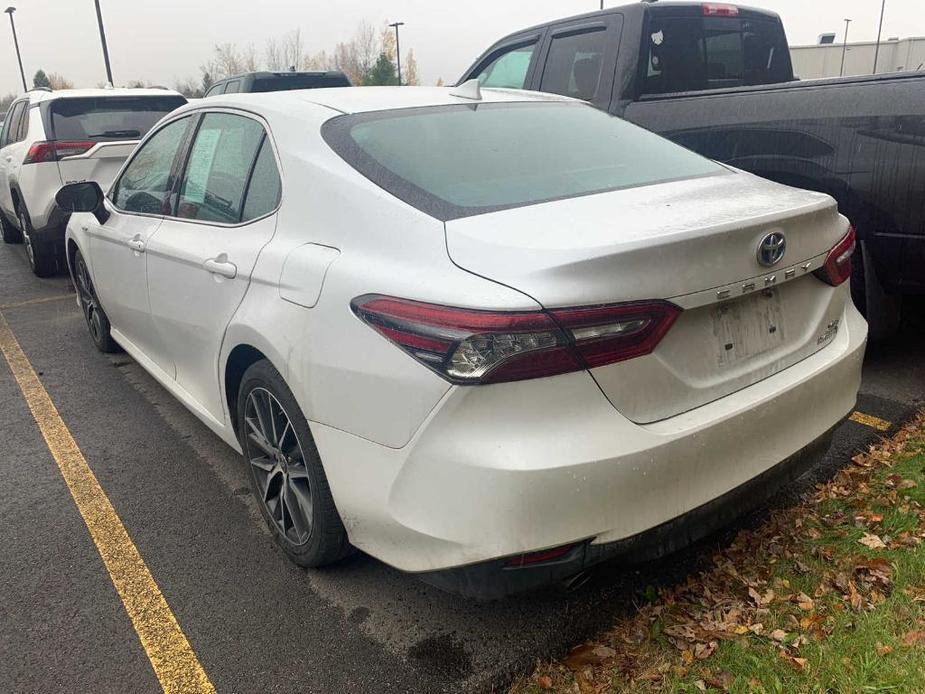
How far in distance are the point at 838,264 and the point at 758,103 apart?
6.30 ft

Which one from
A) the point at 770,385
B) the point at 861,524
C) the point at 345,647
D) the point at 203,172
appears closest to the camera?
the point at 770,385

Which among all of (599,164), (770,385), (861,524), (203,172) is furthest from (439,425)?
(203,172)

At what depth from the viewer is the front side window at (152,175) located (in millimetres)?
3697

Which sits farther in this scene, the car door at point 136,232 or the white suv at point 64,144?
the white suv at point 64,144

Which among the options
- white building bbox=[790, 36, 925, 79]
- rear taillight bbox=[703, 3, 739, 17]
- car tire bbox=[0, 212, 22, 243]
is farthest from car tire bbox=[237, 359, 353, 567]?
white building bbox=[790, 36, 925, 79]

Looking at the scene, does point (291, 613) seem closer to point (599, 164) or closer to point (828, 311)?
point (599, 164)

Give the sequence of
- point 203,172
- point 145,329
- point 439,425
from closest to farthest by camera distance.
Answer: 1. point 439,425
2. point 203,172
3. point 145,329

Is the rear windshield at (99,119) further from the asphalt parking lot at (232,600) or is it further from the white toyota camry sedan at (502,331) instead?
the white toyota camry sedan at (502,331)

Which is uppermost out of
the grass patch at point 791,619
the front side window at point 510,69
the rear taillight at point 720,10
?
the rear taillight at point 720,10

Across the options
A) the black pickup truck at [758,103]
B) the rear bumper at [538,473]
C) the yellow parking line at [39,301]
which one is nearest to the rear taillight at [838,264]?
the rear bumper at [538,473]

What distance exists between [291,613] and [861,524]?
6.69ft

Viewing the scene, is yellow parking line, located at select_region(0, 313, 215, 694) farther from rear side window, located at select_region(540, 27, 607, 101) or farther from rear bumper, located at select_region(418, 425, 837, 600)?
rear side window, located at select_region(540, 27, 607, 101)

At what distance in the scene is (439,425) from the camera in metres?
1.92

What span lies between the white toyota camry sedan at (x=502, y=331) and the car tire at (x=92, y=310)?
239cm
